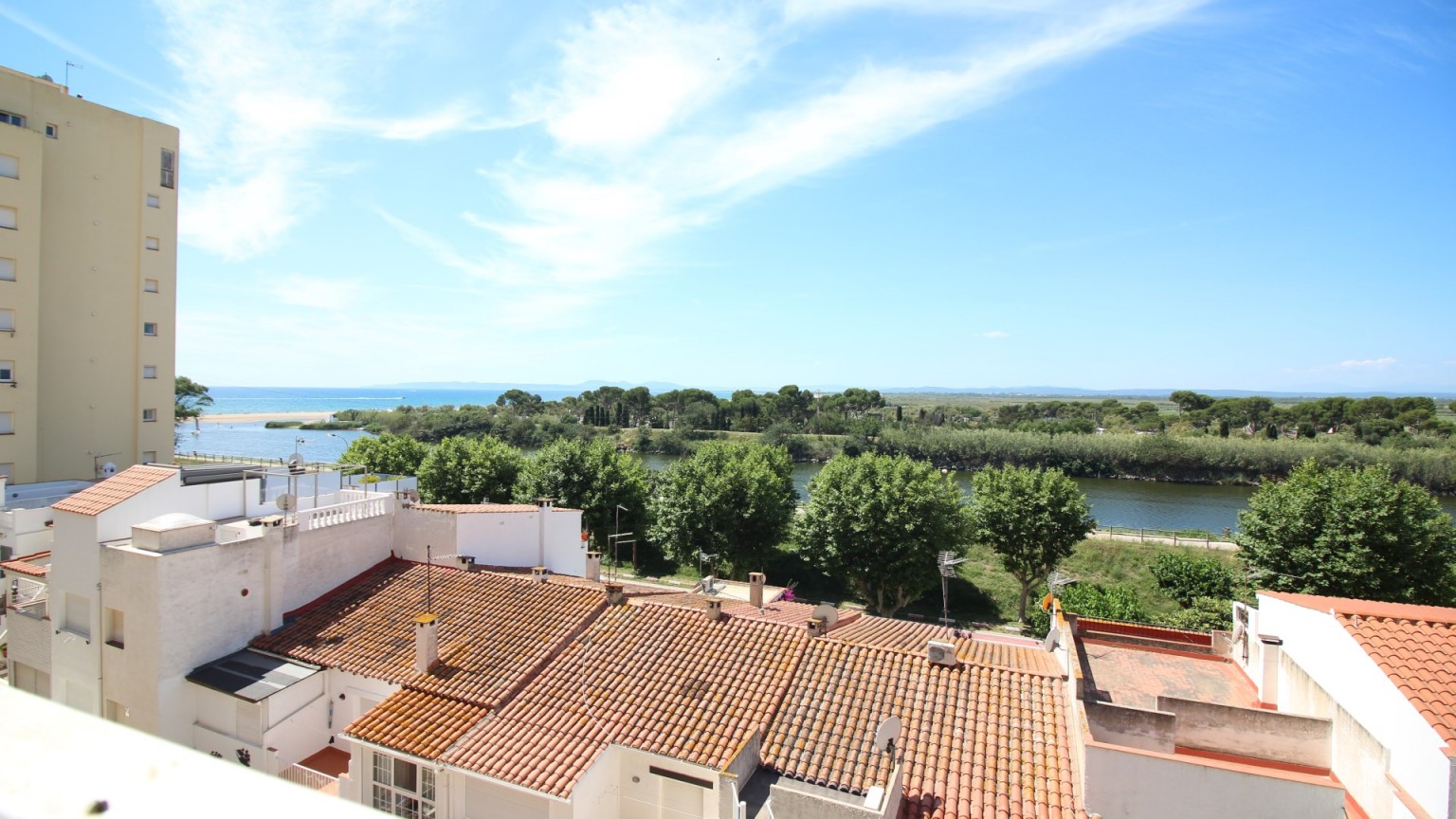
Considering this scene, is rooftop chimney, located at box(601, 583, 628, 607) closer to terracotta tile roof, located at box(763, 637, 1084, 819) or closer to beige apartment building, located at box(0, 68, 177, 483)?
terracotta tile roof, located at box(763, 637, 1084, 819)

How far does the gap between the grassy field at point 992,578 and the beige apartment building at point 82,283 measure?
19950mm

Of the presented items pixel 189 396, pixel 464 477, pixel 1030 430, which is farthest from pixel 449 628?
pixel 1030 430

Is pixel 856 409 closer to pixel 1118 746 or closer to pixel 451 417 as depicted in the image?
pixel 451 417

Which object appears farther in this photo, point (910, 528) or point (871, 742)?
point (910, 528)

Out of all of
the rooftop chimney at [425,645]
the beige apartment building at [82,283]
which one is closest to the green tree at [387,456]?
the beige apartment building at [82,283]

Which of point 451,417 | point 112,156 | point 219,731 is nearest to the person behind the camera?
point 219,731

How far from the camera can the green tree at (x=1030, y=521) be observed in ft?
84.3

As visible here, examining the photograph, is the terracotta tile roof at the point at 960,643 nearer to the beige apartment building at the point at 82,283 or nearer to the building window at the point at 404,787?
the building window at the point at 404,787

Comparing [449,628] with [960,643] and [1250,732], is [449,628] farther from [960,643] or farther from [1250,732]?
[1250,732]

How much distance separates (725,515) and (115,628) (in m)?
19.6

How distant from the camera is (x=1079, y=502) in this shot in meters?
26.1

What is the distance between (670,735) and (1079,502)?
2140 centimetres

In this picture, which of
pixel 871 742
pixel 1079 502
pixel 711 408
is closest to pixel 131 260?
pixel 871 742

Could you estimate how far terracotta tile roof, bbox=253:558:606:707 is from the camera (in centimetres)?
1116
